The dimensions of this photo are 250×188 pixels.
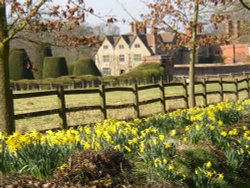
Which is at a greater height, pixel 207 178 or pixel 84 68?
pixel 84 68

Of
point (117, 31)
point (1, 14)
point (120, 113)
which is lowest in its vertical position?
point (120, 113)

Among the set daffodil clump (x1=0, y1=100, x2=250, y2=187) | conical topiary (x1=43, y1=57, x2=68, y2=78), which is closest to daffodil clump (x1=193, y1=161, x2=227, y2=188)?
daffodil clump (x1=0, y1=100, x2=250, y2=187)

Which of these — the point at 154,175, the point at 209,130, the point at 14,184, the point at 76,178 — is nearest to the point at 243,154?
the point at 209,130

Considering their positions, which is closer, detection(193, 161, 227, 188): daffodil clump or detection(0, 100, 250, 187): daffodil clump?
detection(0, 100, 250, 187): daffodil clump

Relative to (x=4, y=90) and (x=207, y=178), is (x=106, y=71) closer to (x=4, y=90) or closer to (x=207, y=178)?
(x=4, y=90)

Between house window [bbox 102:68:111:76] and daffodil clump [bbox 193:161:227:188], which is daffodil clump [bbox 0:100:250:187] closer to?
daffodil clump [bbox 193:161:227:188]

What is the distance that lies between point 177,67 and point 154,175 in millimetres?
56794

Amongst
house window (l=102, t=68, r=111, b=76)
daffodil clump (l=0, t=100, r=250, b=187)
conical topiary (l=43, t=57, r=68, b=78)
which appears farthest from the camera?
house window (l=102, t=68, r=111, b=76)

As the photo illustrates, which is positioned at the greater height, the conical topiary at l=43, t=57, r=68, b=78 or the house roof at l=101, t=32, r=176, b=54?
the house roof at l=101, t=32, r=176, b=54

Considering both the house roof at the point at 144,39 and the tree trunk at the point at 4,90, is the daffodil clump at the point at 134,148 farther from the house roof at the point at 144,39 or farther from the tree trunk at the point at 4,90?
A: the house roof at the point at 144,39

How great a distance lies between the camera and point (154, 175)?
198 inches

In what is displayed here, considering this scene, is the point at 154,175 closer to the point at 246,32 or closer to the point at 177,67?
the point at 246,32

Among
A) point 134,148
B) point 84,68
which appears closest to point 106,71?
point 84,68

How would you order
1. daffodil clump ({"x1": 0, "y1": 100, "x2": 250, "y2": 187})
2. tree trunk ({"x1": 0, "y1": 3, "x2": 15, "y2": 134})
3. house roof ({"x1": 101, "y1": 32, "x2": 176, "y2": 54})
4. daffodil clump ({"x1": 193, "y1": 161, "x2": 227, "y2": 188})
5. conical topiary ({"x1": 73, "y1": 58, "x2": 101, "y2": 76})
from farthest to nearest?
house roof ({"x1": 101, "y1": 32, "x2": 176, "y2": 54})
conical topiary ({"x1": 73, "y1": 58, "x2": 101, "y2": 76})
tree trunk ({"x1": 0, "y1": 3, "x2": 15, "y2": 134})
daffodil clump ({"x1": 193, "y1": 161, "x2": 227, "y2": 188})
daffodil clump ({"x1": 0, "y1": 100, "x2": 250, "y2": 187})
